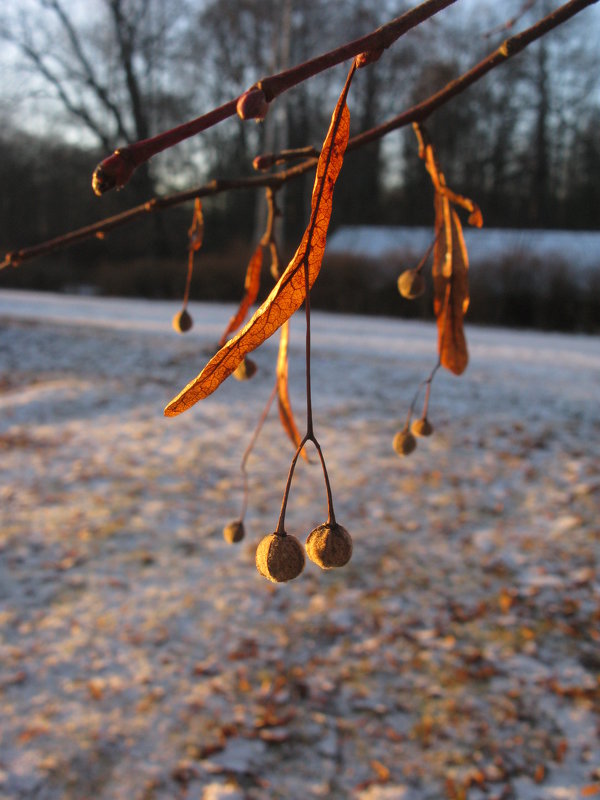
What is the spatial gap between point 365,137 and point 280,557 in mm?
424

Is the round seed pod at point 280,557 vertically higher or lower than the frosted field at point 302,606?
higher

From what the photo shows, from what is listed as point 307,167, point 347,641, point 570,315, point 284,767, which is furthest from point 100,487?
point 570,315

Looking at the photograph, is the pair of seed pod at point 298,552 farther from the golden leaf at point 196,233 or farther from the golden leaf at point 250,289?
the golden leaf at point 196,233

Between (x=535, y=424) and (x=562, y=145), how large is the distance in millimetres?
21634

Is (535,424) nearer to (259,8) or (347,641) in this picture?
(347,641)

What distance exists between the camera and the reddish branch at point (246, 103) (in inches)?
15.8

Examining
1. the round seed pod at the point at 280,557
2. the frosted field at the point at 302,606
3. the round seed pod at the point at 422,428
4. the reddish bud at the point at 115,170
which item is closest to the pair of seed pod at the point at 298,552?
the round seed pod at the point at 280,557

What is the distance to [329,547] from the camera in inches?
21.4

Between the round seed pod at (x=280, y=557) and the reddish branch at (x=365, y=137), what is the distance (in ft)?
1.19

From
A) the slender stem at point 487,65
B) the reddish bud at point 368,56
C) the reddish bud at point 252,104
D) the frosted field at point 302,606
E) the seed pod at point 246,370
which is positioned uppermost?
the slender stem at point 487,65

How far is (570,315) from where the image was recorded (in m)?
12.9

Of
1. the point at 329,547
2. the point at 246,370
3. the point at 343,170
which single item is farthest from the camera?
the point at 343,170

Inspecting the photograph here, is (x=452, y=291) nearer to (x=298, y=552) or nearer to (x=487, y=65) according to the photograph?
(x=487, y=65)

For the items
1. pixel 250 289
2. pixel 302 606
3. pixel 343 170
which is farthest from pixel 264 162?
pixel 343 170
